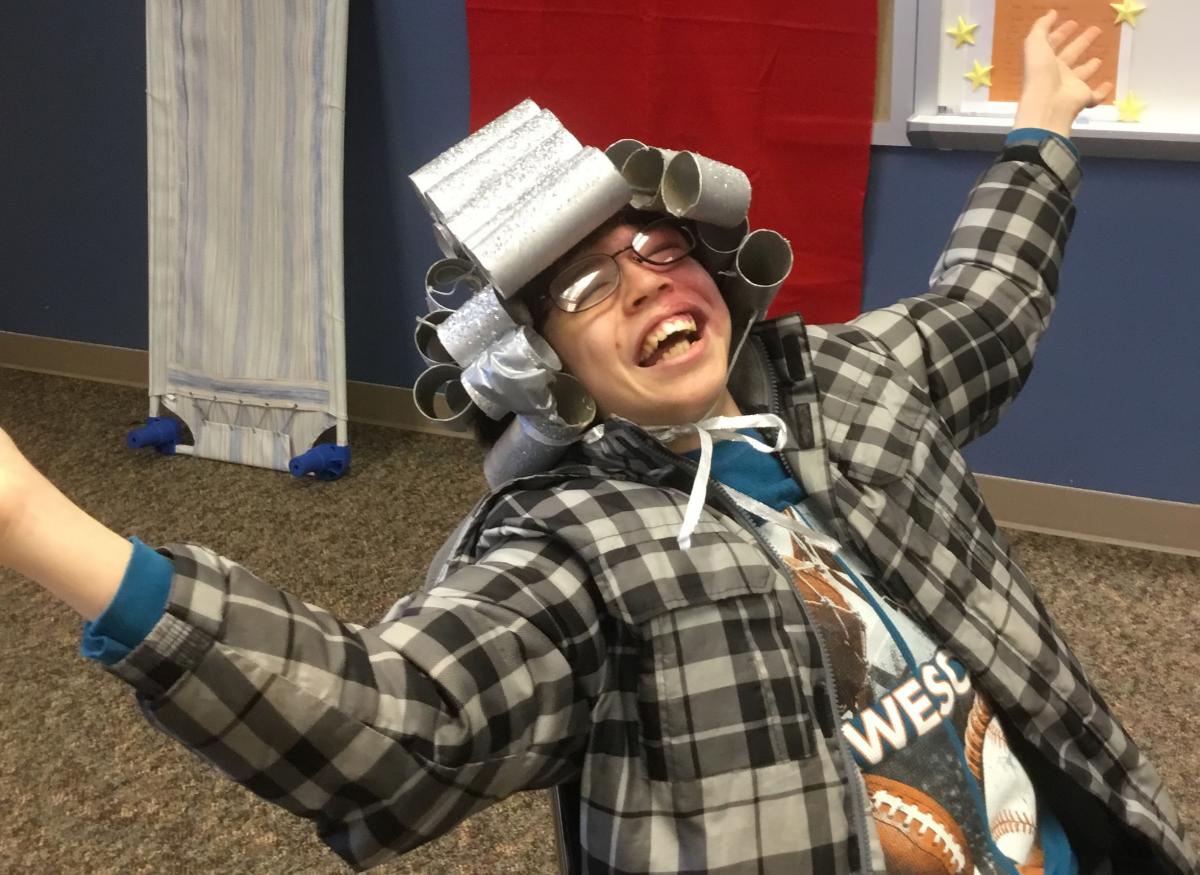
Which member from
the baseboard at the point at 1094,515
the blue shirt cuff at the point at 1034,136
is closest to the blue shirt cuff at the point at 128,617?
the blue shirt cuff at the point at 1034,136

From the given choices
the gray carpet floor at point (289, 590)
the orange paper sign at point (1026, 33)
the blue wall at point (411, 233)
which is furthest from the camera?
the blue wall at point (411, 233)

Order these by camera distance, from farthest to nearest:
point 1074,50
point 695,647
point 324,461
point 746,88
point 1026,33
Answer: point 324,461 → point 746,88 → point 1026,33 → point 1074,50 → point 695,647

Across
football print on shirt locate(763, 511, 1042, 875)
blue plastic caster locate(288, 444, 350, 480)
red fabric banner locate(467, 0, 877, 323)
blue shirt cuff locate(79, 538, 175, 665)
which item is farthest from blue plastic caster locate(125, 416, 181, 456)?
blue shirt cuff locate(79, 538, 175, 665)

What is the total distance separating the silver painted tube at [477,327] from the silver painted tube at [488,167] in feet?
0.22

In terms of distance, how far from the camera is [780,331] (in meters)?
0.99

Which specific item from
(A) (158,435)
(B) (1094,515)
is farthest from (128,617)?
(A) (158,435)

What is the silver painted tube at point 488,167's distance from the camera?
87 centimetres

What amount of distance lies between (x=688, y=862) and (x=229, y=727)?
314mm

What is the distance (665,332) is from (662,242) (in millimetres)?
81

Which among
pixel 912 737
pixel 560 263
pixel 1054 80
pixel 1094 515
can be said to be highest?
pixel 1054 80

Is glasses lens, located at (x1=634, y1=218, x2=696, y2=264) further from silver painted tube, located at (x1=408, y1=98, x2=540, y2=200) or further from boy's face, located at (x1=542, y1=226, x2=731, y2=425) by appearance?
silver painted tube, located at (x1=408, y1=98, x2=540, y2=200)

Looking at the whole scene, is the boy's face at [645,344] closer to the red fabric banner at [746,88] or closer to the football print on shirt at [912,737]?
the football print on shirt at [912,737]

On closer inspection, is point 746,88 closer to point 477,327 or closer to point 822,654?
point 477,327

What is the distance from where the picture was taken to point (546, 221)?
2.77 feet
